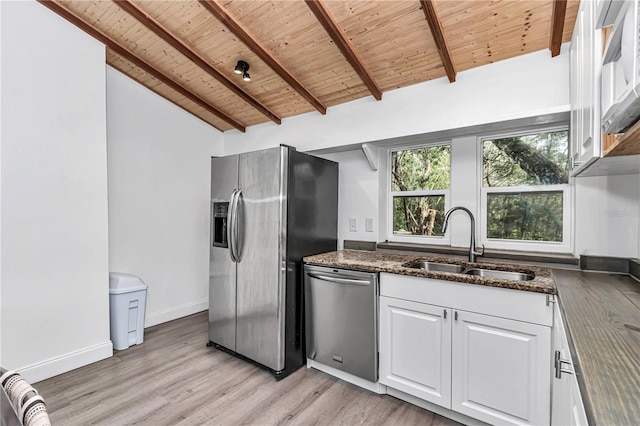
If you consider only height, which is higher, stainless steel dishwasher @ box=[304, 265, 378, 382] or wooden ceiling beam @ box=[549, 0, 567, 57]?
wooden ceiling beam @ box=[549, 0, 567, 57]

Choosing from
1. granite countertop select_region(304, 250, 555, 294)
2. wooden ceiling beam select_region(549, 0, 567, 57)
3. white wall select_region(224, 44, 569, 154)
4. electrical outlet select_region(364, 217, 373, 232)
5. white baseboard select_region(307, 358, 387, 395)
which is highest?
wooden ceiling beam select_region(549, 0, 567, 57)

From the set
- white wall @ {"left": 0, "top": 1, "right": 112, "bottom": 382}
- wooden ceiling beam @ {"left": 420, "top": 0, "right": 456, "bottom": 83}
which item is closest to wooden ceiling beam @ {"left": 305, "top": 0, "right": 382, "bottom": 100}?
wooden ceiling beam @ {"left": 420, "top": 0, "right": 456, "bottom": 83}

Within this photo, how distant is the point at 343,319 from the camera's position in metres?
2.34

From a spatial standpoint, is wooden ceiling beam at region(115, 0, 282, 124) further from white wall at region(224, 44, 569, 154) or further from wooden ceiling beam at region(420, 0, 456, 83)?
wooden ceiling beam at region(420, 0, 456, 83)

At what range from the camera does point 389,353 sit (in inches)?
84.0

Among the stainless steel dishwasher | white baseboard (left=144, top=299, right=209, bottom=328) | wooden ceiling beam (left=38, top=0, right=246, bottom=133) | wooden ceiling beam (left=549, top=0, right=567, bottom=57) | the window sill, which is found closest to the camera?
wooden ceiling beam (left=549, top=0, right=567, bottom=57)

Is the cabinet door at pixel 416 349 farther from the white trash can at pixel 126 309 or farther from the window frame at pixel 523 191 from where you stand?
the white trash can at pixel 126 309

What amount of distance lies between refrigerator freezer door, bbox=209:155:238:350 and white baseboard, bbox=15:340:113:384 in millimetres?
909

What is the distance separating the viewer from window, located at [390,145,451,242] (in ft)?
9.20

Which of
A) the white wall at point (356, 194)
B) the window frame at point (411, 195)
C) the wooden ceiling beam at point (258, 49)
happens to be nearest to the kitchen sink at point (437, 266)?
the window frame at point (411, 195)

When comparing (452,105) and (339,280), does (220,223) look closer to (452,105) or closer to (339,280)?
(339,280)

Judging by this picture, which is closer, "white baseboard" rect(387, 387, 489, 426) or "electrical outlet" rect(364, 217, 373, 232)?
"white baseboard" rect(387, 387, 489, 426)

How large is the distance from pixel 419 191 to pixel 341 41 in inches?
58.9

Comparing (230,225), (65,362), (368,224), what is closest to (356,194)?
(368,224)
